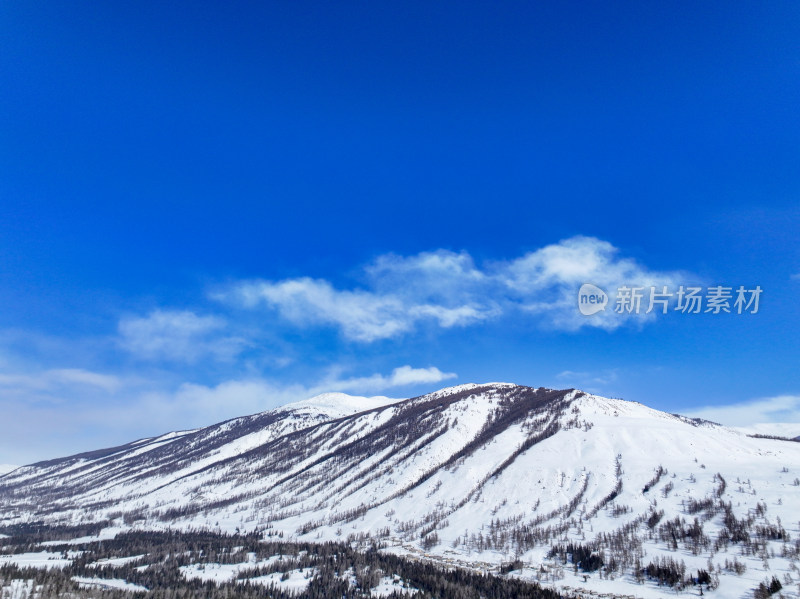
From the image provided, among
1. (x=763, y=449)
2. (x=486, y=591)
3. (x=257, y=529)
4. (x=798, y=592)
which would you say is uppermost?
(x=763, y=449)

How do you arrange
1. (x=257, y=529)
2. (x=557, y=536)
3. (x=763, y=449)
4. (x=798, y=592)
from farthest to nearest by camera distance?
1. (x=257, y=529)
2. (x=763, y=449)
3. (x=557, y=536)
4. (x=798, y=592)

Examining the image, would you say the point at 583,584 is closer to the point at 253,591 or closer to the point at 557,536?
the point at 557,536

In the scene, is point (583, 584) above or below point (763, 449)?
below

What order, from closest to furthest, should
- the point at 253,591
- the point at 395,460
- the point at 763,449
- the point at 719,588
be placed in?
the point at 719,588 → the point at 253,591 → the point at 763,449 → the point at 395,460

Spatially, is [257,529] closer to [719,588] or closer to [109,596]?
[109,596]

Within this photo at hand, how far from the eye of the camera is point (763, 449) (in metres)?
126

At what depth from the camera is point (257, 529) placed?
452ft

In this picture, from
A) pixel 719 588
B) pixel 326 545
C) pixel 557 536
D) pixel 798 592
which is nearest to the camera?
pixel 798 592

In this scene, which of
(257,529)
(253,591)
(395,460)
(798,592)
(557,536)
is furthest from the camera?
(395,460)

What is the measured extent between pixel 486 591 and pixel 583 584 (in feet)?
42.7

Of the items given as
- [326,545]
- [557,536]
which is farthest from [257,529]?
[557,536]

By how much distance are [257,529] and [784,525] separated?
422 feet

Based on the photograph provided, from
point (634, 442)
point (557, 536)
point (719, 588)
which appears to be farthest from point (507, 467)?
point (719, 588)

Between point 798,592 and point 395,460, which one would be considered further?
point 395,460
